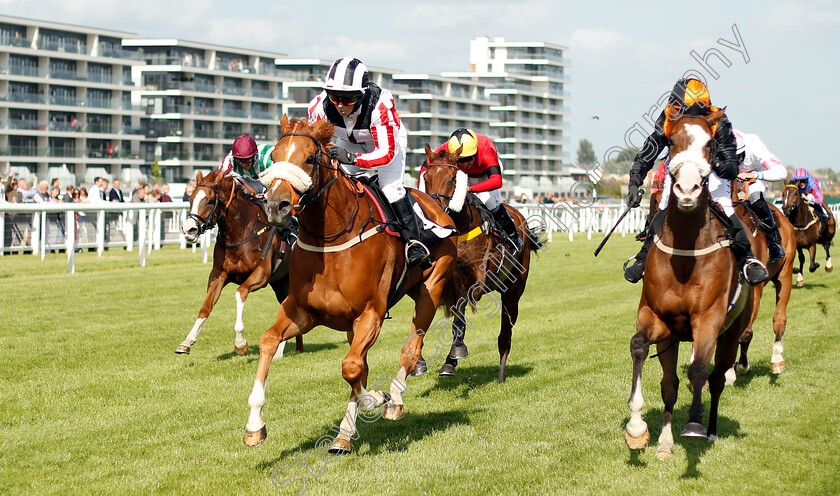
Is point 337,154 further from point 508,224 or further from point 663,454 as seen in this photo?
point 508,224

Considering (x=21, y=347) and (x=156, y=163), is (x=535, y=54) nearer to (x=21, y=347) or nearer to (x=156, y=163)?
(x=156, y=163)

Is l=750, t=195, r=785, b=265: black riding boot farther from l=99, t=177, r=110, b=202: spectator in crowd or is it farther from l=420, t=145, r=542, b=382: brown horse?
l=99, t=177, r=110, b=202: spectator in crowd

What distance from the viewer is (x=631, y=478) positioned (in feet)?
16.8

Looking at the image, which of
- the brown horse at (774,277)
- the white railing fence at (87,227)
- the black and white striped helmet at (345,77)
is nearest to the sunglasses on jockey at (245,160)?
the black and white striped helmet at (345,77)

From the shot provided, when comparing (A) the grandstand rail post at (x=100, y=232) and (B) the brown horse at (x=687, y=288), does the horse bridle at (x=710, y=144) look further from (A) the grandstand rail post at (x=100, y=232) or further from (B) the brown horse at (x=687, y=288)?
(A) the grandstand rail post at (x=100, y=232)

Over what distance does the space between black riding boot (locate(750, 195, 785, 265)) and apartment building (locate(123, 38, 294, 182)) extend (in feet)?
236

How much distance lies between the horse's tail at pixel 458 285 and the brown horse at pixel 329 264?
2.20 meters

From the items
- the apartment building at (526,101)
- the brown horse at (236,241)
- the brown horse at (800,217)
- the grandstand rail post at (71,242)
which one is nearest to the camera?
the brown horse at (236,241)

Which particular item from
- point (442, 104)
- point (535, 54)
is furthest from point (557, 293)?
point (535, 54)

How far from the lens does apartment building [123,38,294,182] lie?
76.6 meters

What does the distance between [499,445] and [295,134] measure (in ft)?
8.22

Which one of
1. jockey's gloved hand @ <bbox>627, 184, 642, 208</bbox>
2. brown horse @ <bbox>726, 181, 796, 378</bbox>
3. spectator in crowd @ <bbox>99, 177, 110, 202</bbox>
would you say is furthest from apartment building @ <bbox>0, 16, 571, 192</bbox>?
jockey's gloved hand @ <bbox>627, 184, 642, 208</bbox>

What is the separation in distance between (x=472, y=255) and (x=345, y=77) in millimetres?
3110

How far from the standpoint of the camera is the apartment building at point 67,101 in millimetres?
62906
